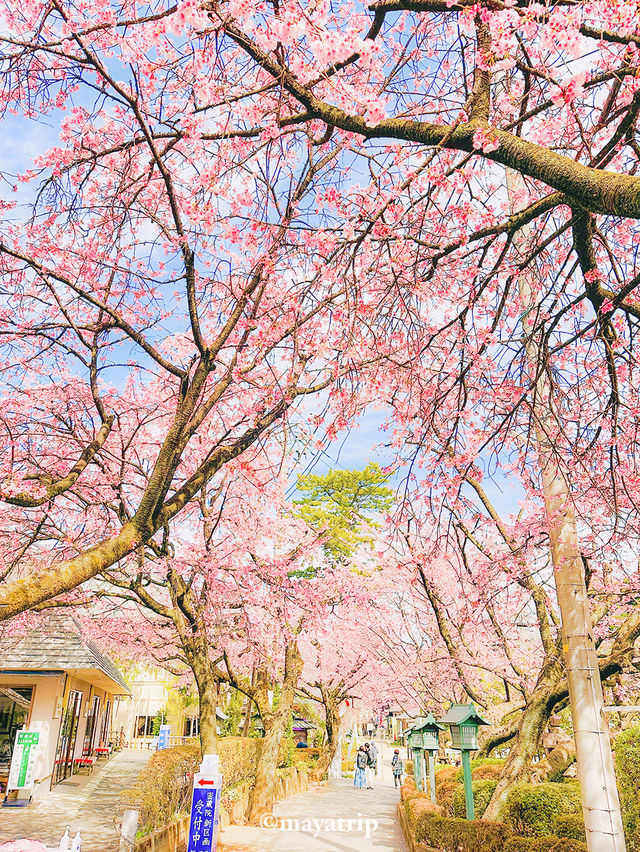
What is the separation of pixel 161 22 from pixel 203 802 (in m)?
7.15

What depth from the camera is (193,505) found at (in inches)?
362

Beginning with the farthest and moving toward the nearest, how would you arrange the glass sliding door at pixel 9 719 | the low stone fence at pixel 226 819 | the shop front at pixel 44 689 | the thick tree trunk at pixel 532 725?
the glass sliding door at pixel 9 719 → the shop front at pixel 44 689 → the low stone fence at pixel 226 819 → the thick tree trunk at pixel 532 725

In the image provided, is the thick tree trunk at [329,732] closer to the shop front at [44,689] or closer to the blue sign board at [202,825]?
A: the shop front at [44,689]

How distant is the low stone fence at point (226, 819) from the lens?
23.5ft

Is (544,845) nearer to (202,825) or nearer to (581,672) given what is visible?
(581,672)

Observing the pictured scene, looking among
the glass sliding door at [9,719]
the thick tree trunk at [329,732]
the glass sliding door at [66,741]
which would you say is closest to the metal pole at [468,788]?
the glass sliding door at [9,719]

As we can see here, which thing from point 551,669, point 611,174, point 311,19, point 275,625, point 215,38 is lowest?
point 551,669

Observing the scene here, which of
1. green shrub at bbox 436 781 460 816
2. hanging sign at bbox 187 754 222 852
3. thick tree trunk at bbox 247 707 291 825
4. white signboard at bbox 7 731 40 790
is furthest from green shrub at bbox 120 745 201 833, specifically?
green shrub at bbox 436 781 460 816

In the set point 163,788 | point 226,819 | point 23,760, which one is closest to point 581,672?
point 163,788

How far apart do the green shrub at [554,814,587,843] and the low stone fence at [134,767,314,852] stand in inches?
181

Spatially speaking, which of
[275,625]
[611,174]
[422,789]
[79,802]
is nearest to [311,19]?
[611,174]

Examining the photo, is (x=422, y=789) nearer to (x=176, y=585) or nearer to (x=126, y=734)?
(x=176, y=585)

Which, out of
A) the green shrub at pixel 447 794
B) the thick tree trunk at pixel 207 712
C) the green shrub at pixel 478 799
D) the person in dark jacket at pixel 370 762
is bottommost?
the person in dark jacket at pixel 370 762

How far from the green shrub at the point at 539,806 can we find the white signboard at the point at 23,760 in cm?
928
